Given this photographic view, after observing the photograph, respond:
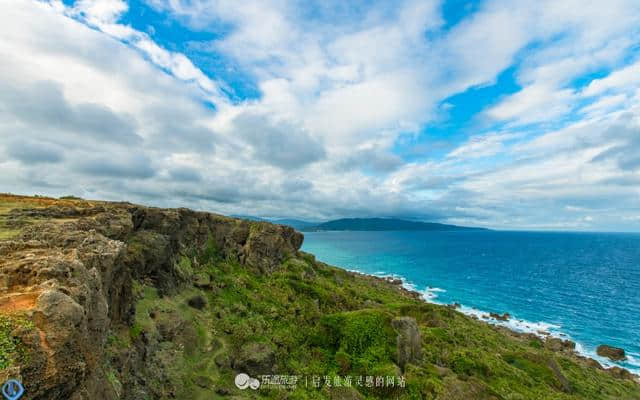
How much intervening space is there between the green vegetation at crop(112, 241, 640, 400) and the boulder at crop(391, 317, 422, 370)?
0.63 meters

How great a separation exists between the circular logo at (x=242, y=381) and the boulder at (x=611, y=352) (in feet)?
210

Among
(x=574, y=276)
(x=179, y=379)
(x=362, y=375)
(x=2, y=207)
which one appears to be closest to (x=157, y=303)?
(x=179, y=379)

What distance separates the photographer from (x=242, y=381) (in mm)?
20141

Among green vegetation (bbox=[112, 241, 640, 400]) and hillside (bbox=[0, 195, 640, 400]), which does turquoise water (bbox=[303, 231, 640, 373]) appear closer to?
hillside (bbox=[0, 195, 640, 400])

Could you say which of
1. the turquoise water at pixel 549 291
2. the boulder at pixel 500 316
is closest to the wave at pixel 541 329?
the turquoise water at pixel 549 291

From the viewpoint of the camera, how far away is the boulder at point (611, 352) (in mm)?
50500

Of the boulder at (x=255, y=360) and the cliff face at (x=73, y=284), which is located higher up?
the cliff face at (x=73, y=284)

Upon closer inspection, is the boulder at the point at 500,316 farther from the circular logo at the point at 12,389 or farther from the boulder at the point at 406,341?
the circular logo at the point at 12,389

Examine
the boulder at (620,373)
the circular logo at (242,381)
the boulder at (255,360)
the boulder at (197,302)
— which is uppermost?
the boulder at (197,302)

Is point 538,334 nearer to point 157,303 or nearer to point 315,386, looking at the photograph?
point 315,386

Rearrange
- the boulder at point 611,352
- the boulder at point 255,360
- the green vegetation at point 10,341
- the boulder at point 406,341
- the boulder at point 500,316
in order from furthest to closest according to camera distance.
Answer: the boulder at point 500,316 < the boulder at point 611,352 < the boulder at point 406,341 < the boulder at point 255,360 < the green vegetation at point 10,341

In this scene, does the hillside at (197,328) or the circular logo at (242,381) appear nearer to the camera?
the hillside at (197,328)

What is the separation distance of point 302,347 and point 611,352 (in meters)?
59.5

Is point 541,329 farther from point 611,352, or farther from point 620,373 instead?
point 620,373
